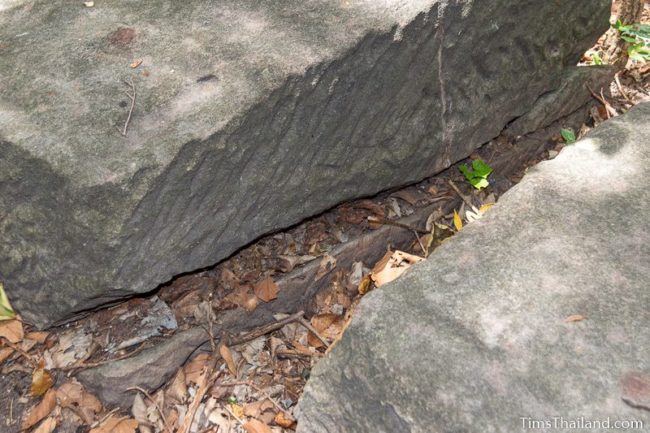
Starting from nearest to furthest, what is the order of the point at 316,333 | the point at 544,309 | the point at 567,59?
the point at 544,309 → the point at 316,333 → the point at 567,59

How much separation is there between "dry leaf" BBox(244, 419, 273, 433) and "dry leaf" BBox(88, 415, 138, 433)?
34 cm

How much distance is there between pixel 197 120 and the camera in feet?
5.89

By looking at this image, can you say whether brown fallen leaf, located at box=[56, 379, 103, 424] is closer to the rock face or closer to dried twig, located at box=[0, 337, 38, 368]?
dried twig, located at box=[0, 337, 38, 368]

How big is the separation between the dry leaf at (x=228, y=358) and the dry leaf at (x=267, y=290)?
20 cm

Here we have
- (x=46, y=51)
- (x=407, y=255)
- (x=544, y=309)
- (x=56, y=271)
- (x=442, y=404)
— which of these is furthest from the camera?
(x=407, y=255)

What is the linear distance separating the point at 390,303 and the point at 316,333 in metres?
0.59

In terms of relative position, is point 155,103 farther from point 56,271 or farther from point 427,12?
point 427,12

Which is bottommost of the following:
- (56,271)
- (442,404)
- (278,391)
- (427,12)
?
(278,391)

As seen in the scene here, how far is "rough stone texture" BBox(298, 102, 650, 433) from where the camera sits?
145 centimetres

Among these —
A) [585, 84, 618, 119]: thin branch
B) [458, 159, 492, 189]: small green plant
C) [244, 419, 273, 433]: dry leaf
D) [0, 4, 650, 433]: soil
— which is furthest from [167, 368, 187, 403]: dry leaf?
[585, 84, 618, 119]: thin branch

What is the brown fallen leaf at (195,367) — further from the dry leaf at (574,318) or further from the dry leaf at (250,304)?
the dry leaf at (574,318)

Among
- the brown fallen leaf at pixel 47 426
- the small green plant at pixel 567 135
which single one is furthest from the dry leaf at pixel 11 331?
the small green plant at pixel 567 135

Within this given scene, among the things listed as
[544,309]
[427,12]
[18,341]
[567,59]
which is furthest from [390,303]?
[567,59]

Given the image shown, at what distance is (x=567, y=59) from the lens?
279 centimetres
